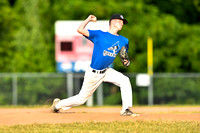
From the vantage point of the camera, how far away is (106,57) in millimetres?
9422

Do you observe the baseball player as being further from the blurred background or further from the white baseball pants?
the blurred background

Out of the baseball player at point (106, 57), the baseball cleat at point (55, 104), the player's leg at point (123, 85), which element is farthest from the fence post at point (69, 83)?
the player's leg at point (123, 85)

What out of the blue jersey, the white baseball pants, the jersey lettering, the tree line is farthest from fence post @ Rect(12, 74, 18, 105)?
the jersey lettering

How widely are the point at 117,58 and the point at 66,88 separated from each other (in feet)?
9.54

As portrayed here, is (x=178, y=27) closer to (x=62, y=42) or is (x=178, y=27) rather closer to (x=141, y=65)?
(x=141, y=65)

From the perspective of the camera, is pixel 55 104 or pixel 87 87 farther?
pixel 55 104

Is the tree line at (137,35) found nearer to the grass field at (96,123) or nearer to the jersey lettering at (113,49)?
the grass field at (96,123)

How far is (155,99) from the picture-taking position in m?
24.6

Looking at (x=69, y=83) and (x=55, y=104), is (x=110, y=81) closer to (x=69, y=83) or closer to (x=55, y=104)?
(x=55, y=104)

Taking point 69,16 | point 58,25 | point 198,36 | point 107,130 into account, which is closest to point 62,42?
point 58,25

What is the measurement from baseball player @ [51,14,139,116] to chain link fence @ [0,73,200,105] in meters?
14.2

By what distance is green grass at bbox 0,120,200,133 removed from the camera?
811 centimetres

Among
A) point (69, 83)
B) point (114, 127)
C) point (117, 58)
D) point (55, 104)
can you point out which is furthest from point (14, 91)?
point (114, 127)

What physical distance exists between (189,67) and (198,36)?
189 centimetres
